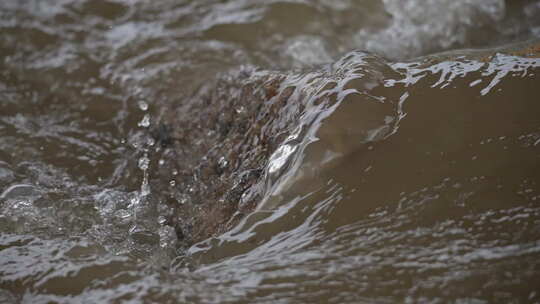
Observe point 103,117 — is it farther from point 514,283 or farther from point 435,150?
point 514,283

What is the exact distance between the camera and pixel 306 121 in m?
2.15

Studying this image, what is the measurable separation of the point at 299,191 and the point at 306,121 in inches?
12.0

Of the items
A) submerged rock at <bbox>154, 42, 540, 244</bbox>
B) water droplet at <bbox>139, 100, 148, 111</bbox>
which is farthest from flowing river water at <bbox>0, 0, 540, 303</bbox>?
water droplet at <bbox>139, 100, 148, 111</bbox>

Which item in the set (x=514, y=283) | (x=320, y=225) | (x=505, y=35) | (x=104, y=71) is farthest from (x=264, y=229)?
(x=505, y=35)

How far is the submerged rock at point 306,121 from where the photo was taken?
79.7 inches

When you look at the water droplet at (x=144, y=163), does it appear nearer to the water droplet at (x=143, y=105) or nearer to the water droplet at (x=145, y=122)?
the water droplet at (x=145, y=122)

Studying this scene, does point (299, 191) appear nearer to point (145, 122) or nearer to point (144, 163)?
point (144, 163)

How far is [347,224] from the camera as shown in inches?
73.9

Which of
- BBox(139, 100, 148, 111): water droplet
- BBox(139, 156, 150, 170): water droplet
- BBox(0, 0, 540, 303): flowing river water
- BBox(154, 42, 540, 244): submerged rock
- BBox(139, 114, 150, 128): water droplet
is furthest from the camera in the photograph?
BBox(139, 100, 148, 111): water droplet

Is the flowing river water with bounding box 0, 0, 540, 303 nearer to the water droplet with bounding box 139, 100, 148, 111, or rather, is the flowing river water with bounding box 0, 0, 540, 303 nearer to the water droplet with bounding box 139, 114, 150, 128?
the water droplet with bounding box 139, 114, 150, 128

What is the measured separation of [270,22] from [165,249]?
2909 mm

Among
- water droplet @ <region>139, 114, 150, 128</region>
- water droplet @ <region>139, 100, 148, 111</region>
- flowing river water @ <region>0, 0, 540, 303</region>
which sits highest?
water droplet @ <region>139, 100, 148, 111</region>

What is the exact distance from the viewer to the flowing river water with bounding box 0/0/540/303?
5.64 feet

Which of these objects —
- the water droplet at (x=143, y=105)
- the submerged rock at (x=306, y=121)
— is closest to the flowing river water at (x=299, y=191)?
the submerged rock at (x=306, y=121)
